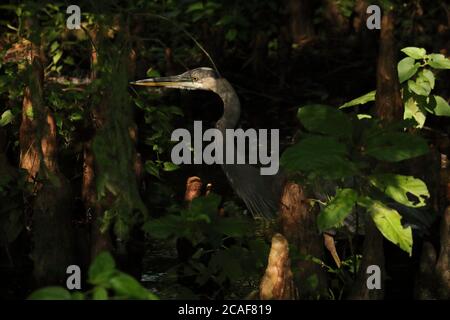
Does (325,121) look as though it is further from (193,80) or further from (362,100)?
(193,80)

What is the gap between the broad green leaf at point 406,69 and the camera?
6335 millimetres

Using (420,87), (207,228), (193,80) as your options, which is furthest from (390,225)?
(193,80)

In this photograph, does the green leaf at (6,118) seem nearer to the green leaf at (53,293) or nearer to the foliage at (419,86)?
the foliage at (419,86)

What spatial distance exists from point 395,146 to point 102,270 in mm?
1848

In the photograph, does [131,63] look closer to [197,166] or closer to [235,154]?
[235,154]

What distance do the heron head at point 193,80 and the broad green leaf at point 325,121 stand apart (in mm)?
3482

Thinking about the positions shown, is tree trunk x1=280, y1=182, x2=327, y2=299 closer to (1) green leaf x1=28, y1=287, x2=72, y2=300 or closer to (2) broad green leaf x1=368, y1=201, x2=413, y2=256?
(2) broad green leaf x1=368, y1=201, x2=413, y2=256

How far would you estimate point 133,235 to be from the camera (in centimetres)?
733

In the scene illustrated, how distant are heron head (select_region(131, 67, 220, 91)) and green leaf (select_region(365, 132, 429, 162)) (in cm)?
357

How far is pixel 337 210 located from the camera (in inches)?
199

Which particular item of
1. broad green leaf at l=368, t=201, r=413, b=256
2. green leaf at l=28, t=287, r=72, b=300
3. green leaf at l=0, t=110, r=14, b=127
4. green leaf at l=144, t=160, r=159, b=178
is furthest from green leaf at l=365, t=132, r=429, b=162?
green leaf at l=0, t=110, r=14, b=127

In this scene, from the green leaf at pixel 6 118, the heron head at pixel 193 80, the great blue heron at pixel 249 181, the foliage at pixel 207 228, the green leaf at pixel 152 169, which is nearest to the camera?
the foliage at pixel 207 228

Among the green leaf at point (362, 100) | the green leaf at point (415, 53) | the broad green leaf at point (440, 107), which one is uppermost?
the green leaf at point (415, 53)

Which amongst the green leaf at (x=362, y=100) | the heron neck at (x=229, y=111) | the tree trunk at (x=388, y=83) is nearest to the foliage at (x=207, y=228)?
the tree trunk at (x=388, y=83)
